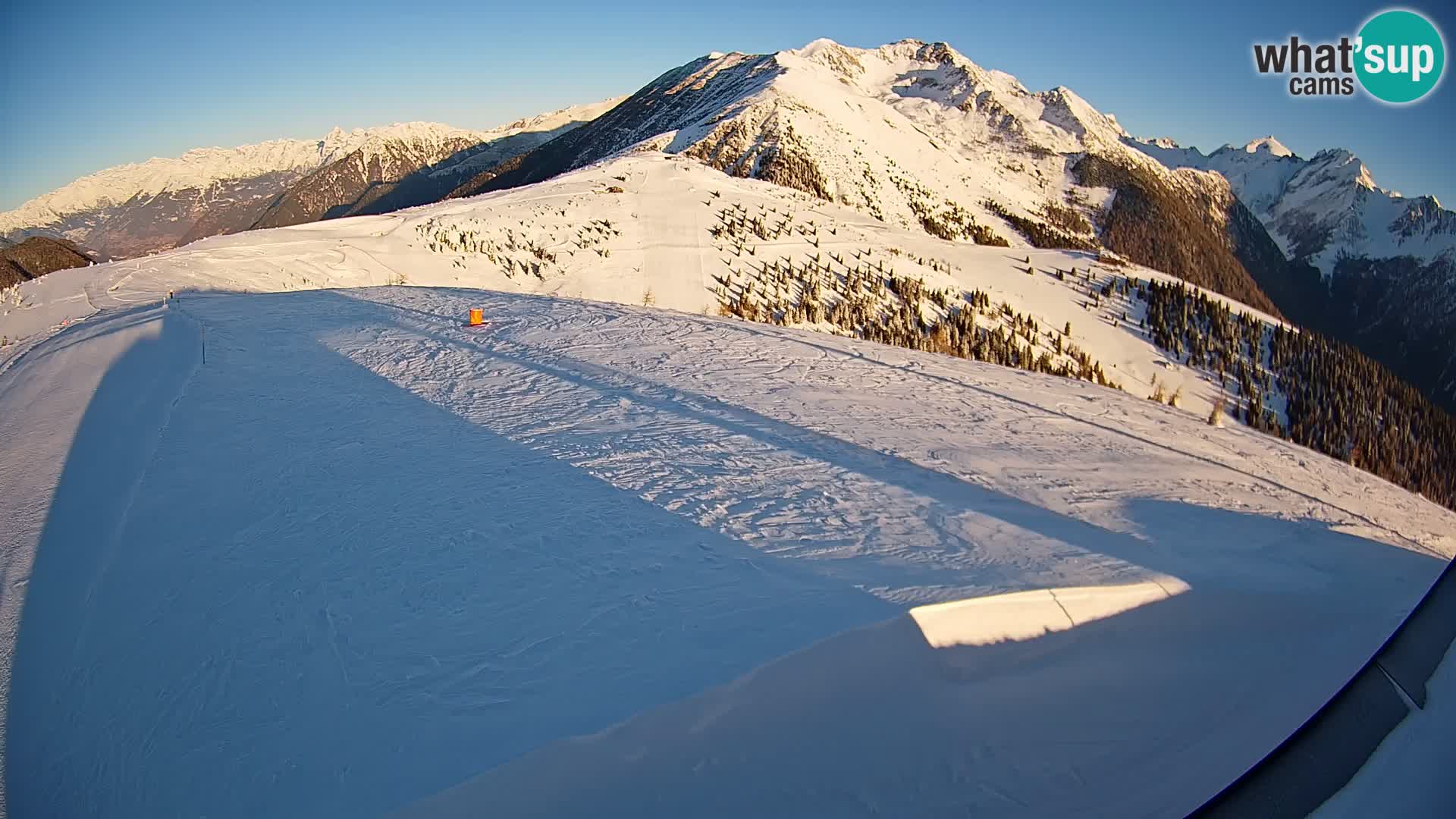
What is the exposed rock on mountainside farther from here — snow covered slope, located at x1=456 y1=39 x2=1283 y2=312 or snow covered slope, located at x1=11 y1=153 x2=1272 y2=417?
snow covered slope, located at x1=456 y1=39 x2=1283 y2=312

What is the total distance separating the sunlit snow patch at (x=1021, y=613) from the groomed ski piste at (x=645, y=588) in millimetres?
16

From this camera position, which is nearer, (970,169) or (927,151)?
(927,151)

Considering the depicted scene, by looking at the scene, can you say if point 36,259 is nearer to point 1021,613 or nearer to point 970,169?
point 1021,613

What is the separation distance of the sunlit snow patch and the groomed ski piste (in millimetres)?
16

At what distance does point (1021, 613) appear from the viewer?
9.75 ft

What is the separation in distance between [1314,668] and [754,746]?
83.7 inches

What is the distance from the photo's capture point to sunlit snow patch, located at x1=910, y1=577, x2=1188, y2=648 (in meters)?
2.91

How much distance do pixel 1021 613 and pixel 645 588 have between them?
176 centimetres

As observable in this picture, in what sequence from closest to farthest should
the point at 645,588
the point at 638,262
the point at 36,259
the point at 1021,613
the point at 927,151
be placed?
the point at 1021,613
the point at 645,588
the point at 638,262
the point at 36,259
the point at 927,151

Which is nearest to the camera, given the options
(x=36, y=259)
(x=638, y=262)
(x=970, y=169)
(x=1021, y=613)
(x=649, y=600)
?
(x=1021, y=613)

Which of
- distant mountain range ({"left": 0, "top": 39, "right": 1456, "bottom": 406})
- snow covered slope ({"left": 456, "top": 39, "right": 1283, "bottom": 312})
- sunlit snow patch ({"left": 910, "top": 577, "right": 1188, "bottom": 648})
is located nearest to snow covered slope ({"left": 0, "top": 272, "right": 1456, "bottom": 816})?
sunlit snow patch ({"left": 910, "top": 577, "right": 1188, "bottom": 648})

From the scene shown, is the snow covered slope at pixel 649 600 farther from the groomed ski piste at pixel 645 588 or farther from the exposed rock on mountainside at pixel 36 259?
the exposed rock on mountainside at pixel 36 259

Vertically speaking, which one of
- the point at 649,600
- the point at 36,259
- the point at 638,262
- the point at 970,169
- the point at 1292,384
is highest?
the point at 970,169

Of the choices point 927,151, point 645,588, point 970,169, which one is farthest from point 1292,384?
point 970,169
